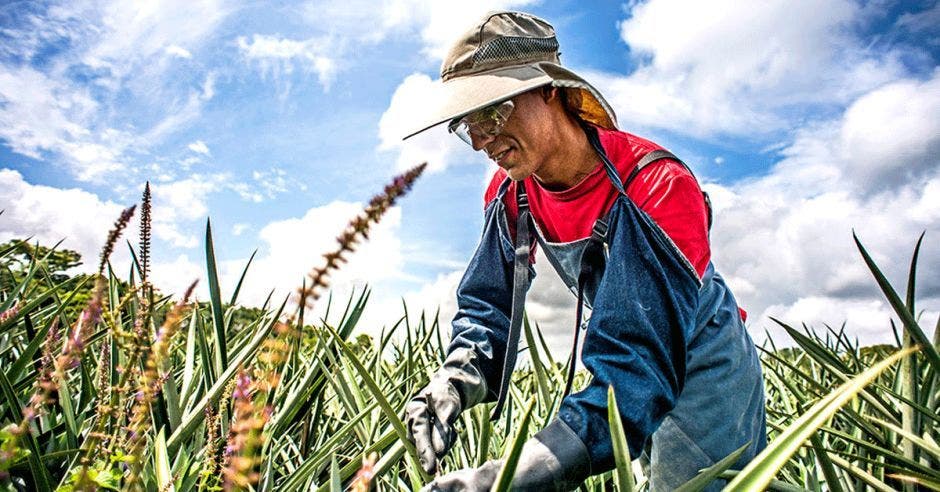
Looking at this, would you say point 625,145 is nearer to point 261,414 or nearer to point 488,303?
point 488,303

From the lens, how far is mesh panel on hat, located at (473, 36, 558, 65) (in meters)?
1.24

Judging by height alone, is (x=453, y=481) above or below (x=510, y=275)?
below

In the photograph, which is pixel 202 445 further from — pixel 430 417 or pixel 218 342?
pixel 430 417

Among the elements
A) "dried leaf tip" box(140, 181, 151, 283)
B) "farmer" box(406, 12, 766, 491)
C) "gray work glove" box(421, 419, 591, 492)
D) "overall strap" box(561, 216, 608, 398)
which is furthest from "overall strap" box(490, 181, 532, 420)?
"dried leaf tip" box(140, 181, 151, 283)

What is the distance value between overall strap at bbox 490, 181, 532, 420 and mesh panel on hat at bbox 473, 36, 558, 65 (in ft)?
1.14

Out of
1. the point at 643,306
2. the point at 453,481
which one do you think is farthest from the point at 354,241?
the point at 643,306

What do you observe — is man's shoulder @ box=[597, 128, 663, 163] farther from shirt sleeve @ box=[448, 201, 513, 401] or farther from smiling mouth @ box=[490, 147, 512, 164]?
shirt sleeve @ box=[448, 201, 513, 401]

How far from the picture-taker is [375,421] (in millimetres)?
1228

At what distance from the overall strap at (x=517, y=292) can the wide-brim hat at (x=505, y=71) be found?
0.86ft

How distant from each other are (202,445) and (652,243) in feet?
2.72

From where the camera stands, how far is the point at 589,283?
1365mm

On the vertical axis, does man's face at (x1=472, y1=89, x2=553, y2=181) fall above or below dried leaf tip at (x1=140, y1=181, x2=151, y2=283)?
above

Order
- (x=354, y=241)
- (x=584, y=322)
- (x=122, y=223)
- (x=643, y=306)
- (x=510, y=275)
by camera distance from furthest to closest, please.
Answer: (x=510, y=275), (x=584, y=322), (x=643, y=306), (x=122, y=223), (x=354, y=241)

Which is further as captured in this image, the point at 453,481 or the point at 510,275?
the point at 510,275
